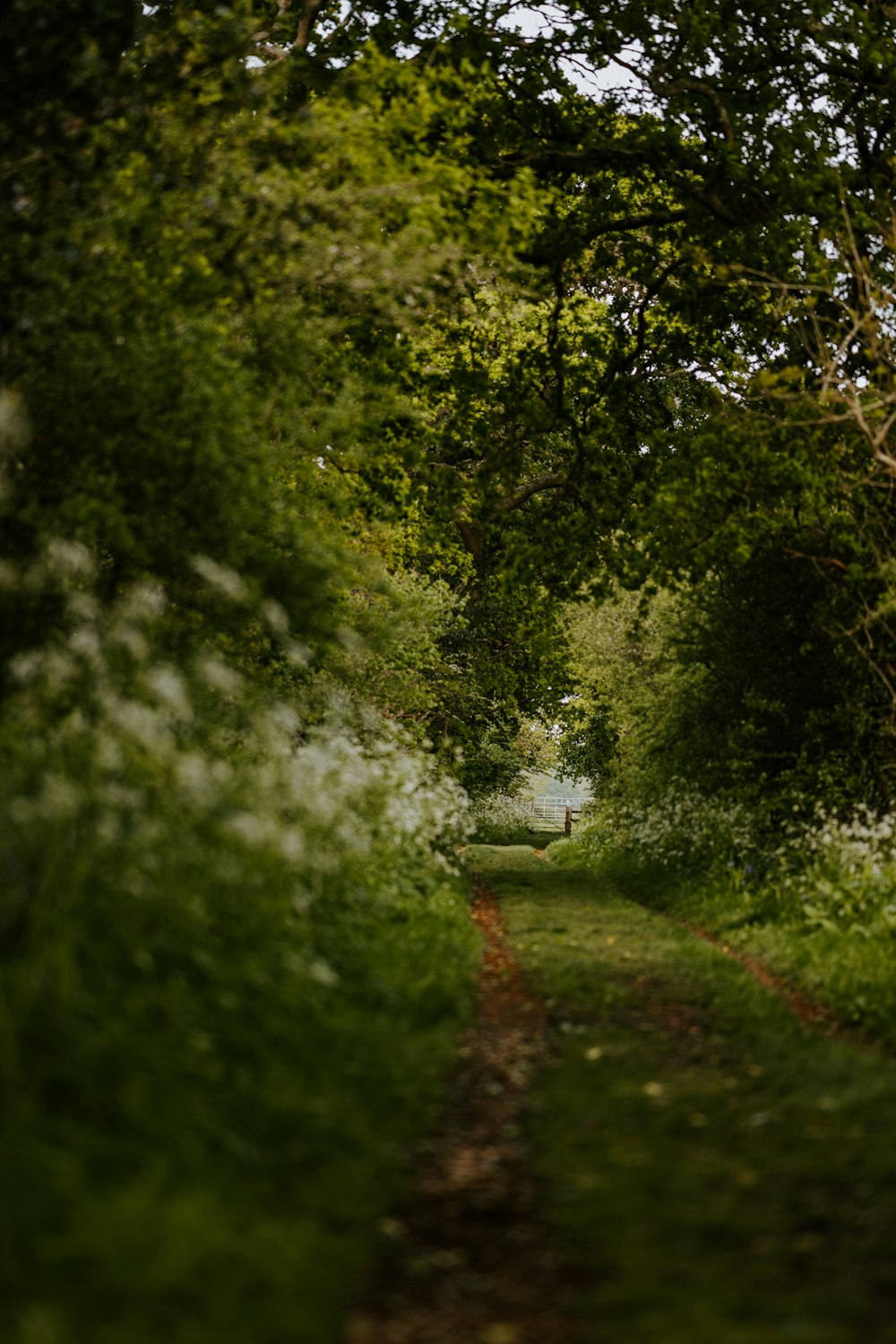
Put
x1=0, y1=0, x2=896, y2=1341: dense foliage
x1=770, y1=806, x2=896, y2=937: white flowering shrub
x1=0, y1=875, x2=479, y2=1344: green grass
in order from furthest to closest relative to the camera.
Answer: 1. x1=770, y1=806, x2=896, y2=937: white flowering shrub
2. x1=0, y1=0, x2=896, y2=1341: dense foliage
3. x1=0, y1=875, x2=479, y2=1344: green grass

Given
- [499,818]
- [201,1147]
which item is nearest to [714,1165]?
[201,1147]

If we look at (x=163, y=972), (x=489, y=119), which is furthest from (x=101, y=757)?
(x=489, y=119)

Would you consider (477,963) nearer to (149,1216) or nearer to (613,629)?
(149,1216)

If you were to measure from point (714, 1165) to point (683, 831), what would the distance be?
13475 mm

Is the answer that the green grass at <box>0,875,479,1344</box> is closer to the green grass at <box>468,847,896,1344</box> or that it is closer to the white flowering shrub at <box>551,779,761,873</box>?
the green grass at <box>468,847,896,1344</box>

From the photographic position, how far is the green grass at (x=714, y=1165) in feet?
13.9

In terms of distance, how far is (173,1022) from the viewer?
5.50m

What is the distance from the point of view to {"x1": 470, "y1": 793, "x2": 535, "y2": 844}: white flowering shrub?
119 ft

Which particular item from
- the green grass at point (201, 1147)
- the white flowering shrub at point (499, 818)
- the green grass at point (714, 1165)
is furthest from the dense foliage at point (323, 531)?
the white flowering shrub at point (499, 818)

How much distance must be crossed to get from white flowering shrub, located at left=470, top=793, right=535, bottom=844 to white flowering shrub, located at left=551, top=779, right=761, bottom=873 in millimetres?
10593

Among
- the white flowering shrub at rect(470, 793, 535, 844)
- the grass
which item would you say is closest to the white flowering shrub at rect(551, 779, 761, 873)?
the grass

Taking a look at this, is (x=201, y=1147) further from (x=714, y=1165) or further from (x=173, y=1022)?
(x=714, y=1165)

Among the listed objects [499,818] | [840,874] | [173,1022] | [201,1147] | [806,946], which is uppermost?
[173,1022]

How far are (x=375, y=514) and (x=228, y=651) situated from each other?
Answer: 4397 mm
